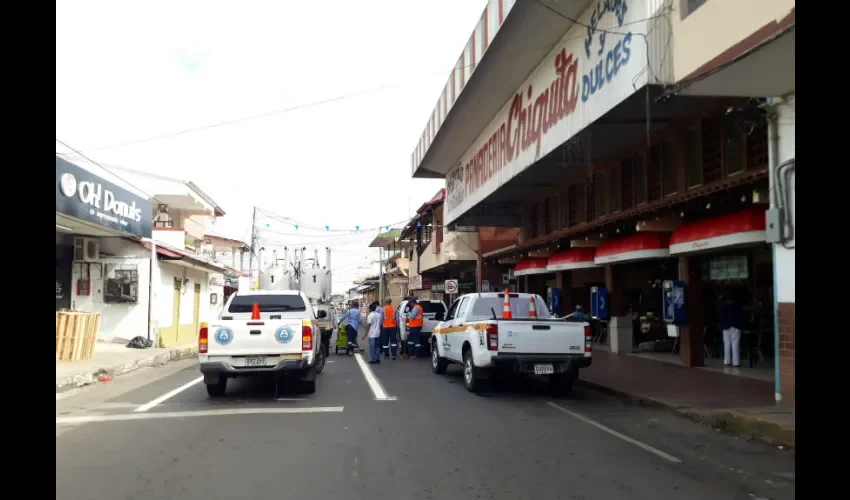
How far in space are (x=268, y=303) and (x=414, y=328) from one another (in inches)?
303

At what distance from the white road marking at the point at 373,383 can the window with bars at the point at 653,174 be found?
835 centimetres

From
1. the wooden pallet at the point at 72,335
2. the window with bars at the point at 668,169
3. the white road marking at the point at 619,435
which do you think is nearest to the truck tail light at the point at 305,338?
A: the white road marking at the point at 619,435

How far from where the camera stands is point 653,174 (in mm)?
16641

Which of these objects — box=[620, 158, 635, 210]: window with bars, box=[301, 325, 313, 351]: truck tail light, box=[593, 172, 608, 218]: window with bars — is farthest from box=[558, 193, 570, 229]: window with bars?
box=[301, 325, 313, 351]: truck tail light

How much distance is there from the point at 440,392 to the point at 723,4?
25.7ft

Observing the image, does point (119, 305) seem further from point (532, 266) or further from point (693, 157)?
point (693, 157)

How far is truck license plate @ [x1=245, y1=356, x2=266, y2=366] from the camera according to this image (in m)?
11.0

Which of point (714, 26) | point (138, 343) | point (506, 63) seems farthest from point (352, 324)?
point (714, 26)

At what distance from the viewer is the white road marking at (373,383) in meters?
11.3

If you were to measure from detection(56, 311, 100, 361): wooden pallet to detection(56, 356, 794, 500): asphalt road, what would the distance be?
5.54 meters

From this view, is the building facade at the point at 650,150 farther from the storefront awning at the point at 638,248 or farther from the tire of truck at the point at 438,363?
the tire of truck at the point at 438,363

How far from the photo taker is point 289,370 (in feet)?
36.4

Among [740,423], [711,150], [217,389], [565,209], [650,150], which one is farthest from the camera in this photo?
[565,209]
